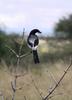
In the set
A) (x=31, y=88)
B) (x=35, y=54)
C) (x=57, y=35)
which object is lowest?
(x=57, y=35)

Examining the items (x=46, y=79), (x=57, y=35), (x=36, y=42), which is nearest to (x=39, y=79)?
(x=46, y=79)

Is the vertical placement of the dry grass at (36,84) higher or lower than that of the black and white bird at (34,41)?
lower

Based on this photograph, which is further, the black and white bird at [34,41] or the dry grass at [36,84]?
the dry grass at [36,84]

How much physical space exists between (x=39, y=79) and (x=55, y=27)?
20998mm

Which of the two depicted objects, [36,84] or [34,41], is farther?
[36,84]

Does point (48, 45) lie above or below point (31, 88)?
below

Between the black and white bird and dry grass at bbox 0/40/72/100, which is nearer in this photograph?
the black and white bird

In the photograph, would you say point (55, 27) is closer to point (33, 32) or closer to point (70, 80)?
point (70, 80)

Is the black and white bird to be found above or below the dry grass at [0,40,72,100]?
above

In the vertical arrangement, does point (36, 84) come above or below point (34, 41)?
below

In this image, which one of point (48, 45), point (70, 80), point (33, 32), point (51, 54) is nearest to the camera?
point (33, 32)

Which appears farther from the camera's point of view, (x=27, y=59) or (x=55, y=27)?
(x=55, y=27)

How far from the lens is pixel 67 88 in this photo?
898 cm

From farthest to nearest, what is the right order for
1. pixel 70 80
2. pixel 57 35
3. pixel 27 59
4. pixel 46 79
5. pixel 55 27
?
pixel 55 27 < pixel 57 35 < pixel 27 59 < pixel 46 79 < pixel 70 80
